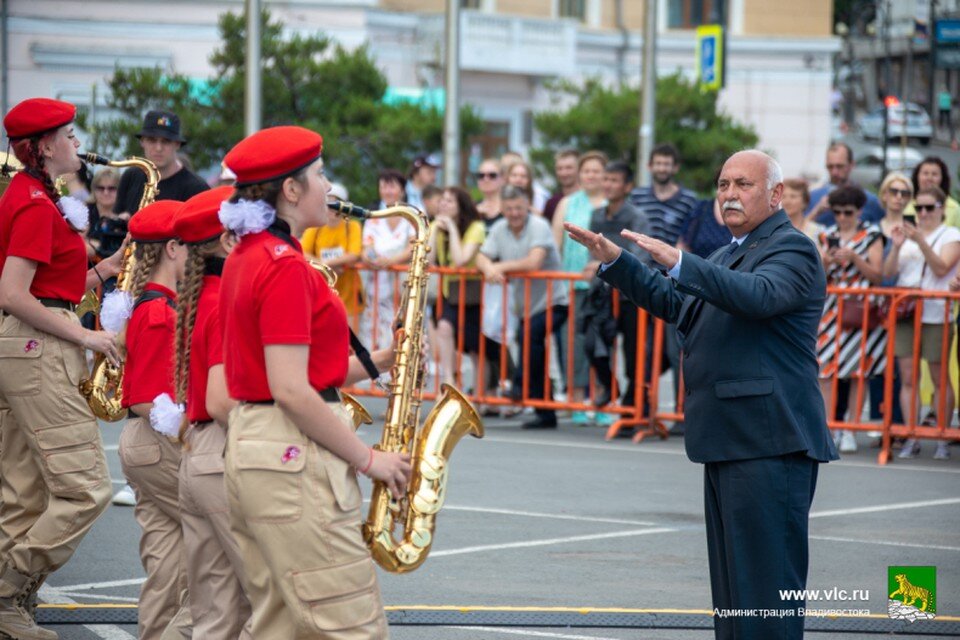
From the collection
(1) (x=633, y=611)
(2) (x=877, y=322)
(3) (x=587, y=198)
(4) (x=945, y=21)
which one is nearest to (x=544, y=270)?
(3) (x=587, y=198)

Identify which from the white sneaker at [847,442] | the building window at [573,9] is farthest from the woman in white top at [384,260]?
the building window at [573,9]

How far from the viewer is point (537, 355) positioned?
516 inches

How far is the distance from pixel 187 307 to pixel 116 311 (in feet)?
4.49

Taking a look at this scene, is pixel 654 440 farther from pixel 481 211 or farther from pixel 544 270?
pixel 481 211

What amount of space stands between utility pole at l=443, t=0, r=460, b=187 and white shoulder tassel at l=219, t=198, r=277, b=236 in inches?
677

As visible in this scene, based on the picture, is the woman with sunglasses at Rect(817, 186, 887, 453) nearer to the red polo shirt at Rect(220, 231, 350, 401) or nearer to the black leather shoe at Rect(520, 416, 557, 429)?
the black leather shoe at Rect(520, 416, 557, 429)

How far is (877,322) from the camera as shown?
12031mm

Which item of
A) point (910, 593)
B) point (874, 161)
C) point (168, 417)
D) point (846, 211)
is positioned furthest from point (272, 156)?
point (874, 161)

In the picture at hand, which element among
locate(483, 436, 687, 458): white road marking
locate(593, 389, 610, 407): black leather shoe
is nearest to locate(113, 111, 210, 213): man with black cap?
locate(483, 436, 687, 458): white road marking

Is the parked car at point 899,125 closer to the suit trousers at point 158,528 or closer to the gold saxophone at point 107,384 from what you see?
the gold saxophone at point 107,384

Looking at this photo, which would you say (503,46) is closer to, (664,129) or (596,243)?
(664,129)

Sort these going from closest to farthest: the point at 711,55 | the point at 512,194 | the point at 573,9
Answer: the point at 512,194 < the point at 711,55 < the point at 573,9

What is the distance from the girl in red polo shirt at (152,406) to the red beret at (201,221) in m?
0.55

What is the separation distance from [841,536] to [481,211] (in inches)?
230
